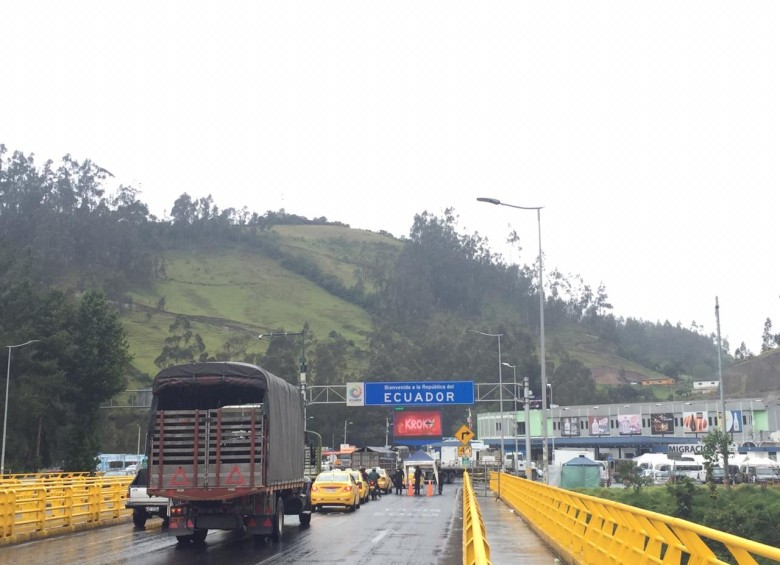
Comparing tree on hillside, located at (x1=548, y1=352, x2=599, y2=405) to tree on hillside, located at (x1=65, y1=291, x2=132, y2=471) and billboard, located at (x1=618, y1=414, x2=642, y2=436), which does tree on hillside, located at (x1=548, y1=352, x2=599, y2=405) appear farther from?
tree on hillside, located at (x1=65, y1=291, x2=132, y2=471)

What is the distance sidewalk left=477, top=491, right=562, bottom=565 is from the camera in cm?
1645

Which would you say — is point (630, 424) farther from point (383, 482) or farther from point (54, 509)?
point (54, 509)

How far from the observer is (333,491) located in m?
32.3

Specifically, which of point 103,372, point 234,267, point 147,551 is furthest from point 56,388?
point 234,267

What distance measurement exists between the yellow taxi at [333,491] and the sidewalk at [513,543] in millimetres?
5009

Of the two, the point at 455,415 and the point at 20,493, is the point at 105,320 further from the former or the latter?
the point at 455,415

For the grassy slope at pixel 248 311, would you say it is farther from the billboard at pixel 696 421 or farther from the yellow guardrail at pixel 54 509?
the yellow guardrail at pixel 54 509

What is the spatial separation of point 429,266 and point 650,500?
144 meters

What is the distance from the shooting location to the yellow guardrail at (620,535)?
22.8ft

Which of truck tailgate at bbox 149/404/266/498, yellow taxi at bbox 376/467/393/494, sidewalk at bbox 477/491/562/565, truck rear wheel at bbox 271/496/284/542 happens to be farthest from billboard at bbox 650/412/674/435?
truck tailgate at bbox 149/404/266/498

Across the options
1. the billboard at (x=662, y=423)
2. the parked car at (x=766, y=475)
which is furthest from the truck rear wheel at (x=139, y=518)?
the billboard at (x=662, y=423)

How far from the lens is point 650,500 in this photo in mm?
36750

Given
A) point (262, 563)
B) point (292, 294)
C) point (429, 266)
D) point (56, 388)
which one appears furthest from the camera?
point (292, 294)

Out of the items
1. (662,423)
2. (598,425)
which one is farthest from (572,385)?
(662,423)
